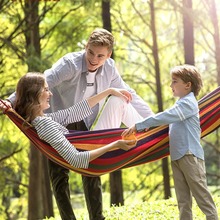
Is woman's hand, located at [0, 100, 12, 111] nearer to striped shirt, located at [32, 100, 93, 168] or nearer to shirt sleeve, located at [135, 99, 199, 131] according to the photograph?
striped shirt, located at [32, 100, 93, 168]

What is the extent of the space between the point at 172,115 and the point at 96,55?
69cm

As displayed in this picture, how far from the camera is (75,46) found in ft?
30.7

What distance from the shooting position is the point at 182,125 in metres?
3.38

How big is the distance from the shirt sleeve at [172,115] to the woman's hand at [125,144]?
0.44ft

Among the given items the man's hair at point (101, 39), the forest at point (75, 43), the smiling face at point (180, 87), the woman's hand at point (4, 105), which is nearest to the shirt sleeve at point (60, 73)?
the man's hair at point (101, 39)

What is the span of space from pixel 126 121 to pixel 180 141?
0.65 m

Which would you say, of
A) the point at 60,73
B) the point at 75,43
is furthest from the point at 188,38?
the point at 60,73

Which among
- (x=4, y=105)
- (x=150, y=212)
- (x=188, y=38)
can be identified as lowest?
(x=150, y=212)

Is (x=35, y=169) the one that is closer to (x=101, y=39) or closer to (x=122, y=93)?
(x=122, y=93)

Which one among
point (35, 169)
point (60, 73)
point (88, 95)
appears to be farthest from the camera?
point (35, 169)

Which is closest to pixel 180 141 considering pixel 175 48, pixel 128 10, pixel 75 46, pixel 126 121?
pixel 126 121

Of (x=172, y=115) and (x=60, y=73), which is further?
(x=60, y=73)

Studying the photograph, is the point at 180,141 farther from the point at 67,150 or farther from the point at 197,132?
the point at 67,150

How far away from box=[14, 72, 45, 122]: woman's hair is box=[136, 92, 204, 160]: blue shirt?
0.62 m
